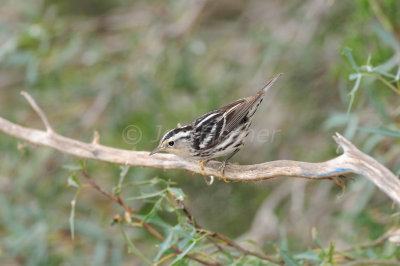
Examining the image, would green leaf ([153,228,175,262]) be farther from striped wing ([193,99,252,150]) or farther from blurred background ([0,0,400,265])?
blurred background ([0,0,400,265])

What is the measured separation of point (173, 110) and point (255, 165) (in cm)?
305

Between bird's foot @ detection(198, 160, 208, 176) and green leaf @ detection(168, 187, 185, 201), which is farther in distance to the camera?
bird's foot @ detection(198, 160, 208, 176)

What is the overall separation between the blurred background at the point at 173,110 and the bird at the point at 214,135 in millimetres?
1300

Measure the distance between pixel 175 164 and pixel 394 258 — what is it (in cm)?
153

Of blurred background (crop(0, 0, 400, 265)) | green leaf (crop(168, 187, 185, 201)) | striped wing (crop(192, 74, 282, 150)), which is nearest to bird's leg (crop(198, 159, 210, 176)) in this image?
striped wing (crop(192, 74, 282, 150))

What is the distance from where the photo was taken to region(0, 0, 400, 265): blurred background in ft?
16.4

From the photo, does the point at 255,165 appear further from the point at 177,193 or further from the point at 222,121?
the point at 222,121


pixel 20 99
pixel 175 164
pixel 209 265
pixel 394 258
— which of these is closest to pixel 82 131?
pixel 20 99

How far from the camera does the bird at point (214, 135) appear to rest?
12.0 feet

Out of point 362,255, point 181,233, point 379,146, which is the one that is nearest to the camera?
point 181,233

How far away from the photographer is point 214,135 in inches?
147

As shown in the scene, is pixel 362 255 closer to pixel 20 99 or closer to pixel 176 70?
pixel 176 70

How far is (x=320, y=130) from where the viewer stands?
19.0 feet

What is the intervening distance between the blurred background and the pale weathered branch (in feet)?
5.34
